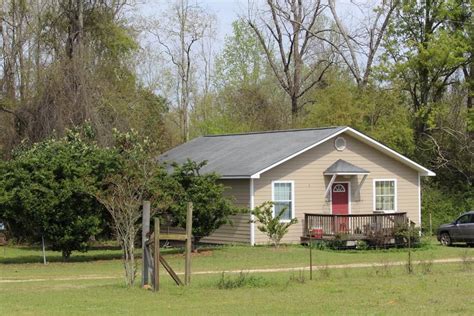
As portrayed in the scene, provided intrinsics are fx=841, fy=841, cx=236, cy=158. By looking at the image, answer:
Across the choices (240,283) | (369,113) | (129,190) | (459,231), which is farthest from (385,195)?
(240,283)

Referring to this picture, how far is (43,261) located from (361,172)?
45.7 ft

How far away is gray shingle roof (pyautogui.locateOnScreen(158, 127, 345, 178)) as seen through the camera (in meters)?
33.4

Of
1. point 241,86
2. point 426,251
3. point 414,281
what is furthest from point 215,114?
point 414,281

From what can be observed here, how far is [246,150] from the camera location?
119ft

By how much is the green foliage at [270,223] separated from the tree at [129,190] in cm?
485

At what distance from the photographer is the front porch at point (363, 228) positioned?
31625 millimetres

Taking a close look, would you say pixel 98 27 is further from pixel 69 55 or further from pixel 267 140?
pixel 267 140

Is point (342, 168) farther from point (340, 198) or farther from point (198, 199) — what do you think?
point (198, 199)

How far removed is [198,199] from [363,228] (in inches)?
283

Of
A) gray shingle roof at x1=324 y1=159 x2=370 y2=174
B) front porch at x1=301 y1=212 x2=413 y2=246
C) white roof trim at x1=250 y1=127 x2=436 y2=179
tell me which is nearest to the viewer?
front porch at x1=301 y1=212 x2=413 y2=246

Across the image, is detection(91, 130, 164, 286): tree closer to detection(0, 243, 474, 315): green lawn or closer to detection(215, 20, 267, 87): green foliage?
detection(0, 243, 474, 315): green lawn

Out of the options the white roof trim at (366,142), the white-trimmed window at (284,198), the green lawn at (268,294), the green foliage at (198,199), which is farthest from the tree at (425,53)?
the green lawn at (268,294)

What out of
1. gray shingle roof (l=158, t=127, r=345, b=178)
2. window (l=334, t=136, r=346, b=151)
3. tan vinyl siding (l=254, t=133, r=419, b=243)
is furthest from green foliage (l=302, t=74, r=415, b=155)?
window (l=334, t=136, r=346, b=151)

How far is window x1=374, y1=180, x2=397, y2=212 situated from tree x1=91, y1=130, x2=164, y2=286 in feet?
33.0
